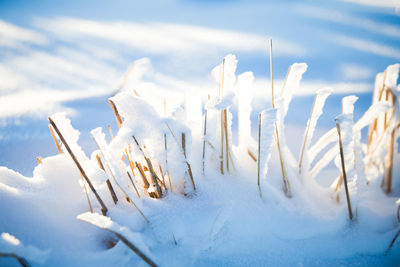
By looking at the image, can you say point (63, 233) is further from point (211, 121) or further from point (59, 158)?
point (211, 121)

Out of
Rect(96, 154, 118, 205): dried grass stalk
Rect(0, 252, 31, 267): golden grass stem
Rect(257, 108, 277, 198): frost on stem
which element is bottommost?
Rect(0, 252, 31, 267): golden grass stem

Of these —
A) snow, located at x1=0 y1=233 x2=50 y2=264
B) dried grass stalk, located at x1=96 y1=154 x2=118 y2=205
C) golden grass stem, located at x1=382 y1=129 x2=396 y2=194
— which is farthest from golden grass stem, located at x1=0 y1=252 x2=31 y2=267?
golden grass stem, located at x1=382 y1=129 x2=396 y2=194

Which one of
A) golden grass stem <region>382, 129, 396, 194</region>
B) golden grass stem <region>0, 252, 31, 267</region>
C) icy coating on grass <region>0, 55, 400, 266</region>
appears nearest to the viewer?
golden grass stem <region>0, 252, 31, 267</region>

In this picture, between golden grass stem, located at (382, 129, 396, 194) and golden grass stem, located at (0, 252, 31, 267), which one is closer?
golden grass stem, located at (0, 252, 31, 267)

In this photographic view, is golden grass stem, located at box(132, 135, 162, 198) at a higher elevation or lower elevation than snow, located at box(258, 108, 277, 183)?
lower

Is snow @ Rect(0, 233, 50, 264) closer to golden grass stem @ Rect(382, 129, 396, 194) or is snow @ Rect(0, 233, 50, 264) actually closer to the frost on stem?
the frost on stem

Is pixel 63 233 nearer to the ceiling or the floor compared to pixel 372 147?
nearer to the floor

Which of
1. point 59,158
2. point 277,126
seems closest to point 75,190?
point 59,158

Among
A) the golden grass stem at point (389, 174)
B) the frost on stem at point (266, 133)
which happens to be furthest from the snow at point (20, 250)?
the golden grass stem at point (389, 174)

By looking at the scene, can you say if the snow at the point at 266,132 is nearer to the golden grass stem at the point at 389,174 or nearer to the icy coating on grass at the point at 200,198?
the icy coating on grass at the point at 200,198
